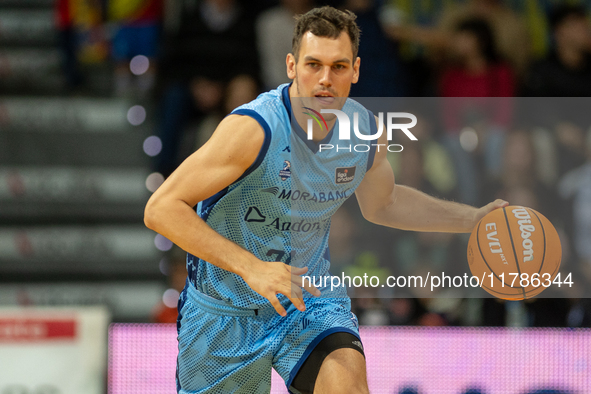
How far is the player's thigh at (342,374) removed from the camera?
110 inches

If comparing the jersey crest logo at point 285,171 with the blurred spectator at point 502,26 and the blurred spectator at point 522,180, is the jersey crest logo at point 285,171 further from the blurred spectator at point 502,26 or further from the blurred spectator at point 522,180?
the blurred spectator at point 502,26

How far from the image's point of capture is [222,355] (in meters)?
3.12

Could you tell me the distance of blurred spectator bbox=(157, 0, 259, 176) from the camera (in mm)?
6273

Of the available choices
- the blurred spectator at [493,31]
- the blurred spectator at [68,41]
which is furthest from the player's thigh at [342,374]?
the blurred spectator at [68,41]

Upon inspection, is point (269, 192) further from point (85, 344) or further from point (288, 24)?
point (288, 24)

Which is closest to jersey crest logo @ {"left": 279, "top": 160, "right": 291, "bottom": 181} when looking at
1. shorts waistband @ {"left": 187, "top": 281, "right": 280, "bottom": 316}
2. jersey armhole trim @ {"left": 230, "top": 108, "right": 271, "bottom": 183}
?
jersey armhole trim @ {"left": 230, "top": 108, "right": 271, "bottom": 183}

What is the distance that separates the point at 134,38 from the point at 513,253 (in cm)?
496

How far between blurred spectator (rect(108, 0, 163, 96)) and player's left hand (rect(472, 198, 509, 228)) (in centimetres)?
454

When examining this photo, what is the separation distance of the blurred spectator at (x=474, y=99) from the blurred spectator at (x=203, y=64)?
178cm

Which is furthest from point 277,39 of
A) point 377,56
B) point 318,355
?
point 318,355

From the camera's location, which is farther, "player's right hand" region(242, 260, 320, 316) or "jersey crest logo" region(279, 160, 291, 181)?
"jersey crest logo" region(279, 160, 291, 181)

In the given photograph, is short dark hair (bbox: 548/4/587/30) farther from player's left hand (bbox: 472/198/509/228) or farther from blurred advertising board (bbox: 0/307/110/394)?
blurred advertising board (bbox: 0/307/110/394)

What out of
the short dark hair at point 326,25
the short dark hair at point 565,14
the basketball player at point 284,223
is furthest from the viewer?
the short dark hair at point 565,14

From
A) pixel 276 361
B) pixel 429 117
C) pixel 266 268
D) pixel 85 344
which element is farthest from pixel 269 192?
pixel 85 344
